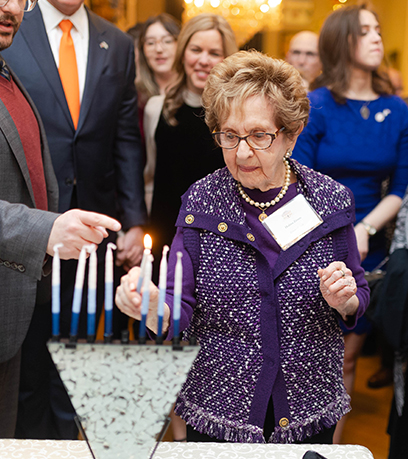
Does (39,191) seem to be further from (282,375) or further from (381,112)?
(381,112)

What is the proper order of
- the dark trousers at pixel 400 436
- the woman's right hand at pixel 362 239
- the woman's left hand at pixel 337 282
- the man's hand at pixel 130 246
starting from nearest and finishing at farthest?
the woman's left hand at pixel 337 282
the dark trousers at pixel 400 436
the woman's right hand at pixel 362 239
the man's hand at pixel 130 246

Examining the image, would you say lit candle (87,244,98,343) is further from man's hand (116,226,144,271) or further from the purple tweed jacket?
man's hand (116,226,144,271)

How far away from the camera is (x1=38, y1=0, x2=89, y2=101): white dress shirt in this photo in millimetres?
2152

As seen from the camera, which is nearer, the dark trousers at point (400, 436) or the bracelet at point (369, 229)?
the dark trousers at point (400, 436)

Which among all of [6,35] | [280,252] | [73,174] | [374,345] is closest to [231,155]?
[280,252]

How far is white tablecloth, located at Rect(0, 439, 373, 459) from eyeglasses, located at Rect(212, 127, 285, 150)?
0.77m

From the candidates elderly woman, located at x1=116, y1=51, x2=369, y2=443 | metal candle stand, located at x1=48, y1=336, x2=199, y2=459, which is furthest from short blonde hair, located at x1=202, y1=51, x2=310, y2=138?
metal candle stand, located at x1=48, y1=336, x2=199, y2=459

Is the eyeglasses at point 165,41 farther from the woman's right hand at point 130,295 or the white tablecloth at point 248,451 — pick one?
the white tablecloth at point 248,451

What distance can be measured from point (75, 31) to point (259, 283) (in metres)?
1.46

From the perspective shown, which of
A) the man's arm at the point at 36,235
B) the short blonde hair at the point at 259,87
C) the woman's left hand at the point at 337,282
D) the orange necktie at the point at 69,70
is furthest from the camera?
the orange necktie at the point at 69,70

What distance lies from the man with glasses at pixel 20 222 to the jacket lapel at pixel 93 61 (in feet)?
1.40

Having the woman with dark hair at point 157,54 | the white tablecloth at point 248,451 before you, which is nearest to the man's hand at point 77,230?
the white tablecloth at point 248,451

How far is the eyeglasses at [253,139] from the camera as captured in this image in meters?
1.43

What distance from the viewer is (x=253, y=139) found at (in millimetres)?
1441
